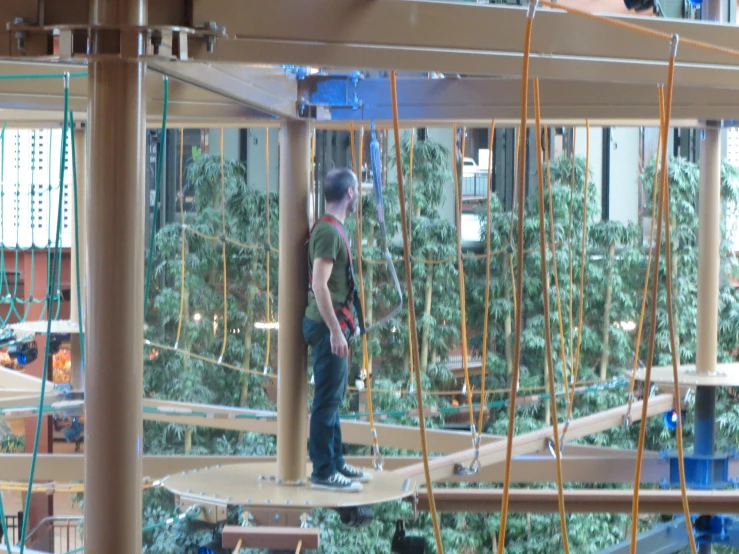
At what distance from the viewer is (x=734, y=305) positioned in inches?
338

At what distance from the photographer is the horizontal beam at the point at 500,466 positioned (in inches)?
177

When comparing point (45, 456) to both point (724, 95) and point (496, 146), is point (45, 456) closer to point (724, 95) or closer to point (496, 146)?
point (724, 95)

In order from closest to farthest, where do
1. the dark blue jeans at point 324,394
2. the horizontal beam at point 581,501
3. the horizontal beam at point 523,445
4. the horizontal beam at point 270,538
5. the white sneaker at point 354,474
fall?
the horizontal beam at point 270,538 < the dark blue jeans at point 324,394 < the white sneaker at point 354,474 < the horizontal beam at point 581,501 < the horizontal beam at point 523,445

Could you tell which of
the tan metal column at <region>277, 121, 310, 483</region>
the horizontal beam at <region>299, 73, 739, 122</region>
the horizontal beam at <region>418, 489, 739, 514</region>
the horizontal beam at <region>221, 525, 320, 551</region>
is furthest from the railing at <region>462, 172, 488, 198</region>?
the horizontal beam at <region>221, 525, 320, 551</region>

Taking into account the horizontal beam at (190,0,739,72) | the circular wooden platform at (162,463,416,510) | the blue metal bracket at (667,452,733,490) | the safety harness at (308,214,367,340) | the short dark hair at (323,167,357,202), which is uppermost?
the horizontal beam at (190,0,739,72)

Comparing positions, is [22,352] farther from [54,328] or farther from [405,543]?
[405,543]

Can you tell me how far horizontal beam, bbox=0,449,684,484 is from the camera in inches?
177

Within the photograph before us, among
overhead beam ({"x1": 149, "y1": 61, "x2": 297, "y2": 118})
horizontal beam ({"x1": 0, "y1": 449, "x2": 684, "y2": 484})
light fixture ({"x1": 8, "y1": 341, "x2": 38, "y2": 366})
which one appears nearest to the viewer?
overhead beam ({"x1": 149, "y1": 61, "x2": 297, "y2": 118})

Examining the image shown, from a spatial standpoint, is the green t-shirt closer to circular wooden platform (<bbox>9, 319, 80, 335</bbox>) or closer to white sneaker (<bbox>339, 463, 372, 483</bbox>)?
white sneaker (<bbox>339, 463, 372, 483</bbox>)

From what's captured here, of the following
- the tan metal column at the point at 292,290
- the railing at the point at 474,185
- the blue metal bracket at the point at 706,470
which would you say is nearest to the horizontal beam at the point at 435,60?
the tan metal column at the point at 292,290

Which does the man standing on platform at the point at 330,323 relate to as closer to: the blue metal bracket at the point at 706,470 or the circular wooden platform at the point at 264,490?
the circular wooden platform at the point at 264,490

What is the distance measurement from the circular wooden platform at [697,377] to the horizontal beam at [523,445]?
14cm

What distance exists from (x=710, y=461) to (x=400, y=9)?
10.7 feet

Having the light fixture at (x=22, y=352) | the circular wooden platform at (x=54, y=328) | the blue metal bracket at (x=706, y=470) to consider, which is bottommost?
the blue metal bracket at (x=706, y=470)
